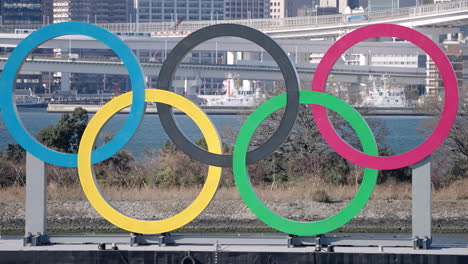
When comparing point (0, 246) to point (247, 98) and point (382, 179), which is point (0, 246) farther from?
point (247, 98)

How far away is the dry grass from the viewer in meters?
19.6

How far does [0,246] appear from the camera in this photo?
36.9 feet

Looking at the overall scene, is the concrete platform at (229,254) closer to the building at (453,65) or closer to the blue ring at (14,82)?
the blue ring at (14,82)

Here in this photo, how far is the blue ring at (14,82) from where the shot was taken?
11.2 m

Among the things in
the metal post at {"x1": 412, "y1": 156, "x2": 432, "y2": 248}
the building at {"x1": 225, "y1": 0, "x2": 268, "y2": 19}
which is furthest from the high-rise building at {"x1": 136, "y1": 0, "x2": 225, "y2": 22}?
the metal post at {"x1": 412, "y1": 156, "x2": 432, "y2": 248}

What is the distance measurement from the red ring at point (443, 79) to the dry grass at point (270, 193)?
822 cm

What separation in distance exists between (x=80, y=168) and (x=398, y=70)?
53.4 meters

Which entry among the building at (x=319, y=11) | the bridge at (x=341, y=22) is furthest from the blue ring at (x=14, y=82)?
the building at (x=319, y=11)

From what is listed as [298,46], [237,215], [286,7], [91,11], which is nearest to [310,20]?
[298,46]

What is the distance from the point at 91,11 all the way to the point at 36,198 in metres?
80.4

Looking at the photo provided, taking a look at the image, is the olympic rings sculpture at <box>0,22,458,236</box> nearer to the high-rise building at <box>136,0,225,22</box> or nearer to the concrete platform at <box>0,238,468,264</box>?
the concrete platform at <box>0,238,468,264</box>

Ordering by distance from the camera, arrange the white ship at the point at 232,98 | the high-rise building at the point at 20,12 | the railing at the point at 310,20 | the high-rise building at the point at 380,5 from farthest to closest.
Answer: the high-rise building at the point at 380,5
the high-rise building at the point at 20,12
the white ship at the point at 232,98
the railing at the point at 310,20

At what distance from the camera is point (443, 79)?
10.7 metres

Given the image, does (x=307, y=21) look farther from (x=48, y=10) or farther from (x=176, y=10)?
(x=48, y=10)
